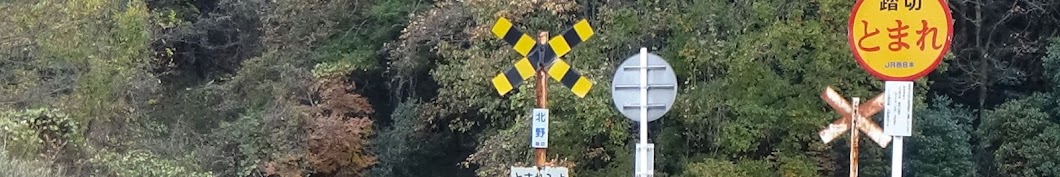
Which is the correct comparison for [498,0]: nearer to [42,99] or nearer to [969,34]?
[42,99]

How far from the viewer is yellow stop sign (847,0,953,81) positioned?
15.2 feet

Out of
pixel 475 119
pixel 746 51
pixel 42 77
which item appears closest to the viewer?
pixel 746 51

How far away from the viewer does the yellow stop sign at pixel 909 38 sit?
4.62m

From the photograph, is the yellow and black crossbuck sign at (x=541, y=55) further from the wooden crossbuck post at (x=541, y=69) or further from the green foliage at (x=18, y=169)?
the green foliage at (x=18, y=169)

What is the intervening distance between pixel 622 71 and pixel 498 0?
22.4ft

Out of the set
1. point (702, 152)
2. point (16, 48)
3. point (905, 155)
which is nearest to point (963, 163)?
point (905, 155)

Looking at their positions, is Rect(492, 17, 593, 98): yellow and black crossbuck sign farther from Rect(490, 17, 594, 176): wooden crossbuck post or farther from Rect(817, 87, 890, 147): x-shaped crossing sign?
Rect(817, 87, 890, 147): x-shaped crossing sign

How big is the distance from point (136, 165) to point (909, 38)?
8.72 m

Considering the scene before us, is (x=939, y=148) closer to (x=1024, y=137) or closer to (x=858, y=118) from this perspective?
(x=1024, y=137)

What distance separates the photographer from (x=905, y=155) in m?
12.3

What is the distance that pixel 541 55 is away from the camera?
5.10 meters

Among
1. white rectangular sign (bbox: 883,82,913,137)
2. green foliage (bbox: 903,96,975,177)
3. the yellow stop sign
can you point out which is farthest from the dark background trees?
white rectangular sign (bbox: 883,82,913,137)

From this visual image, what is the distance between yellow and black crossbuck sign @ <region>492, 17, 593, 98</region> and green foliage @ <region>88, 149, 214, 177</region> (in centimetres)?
725

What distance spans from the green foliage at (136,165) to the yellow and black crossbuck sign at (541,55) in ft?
23.8
